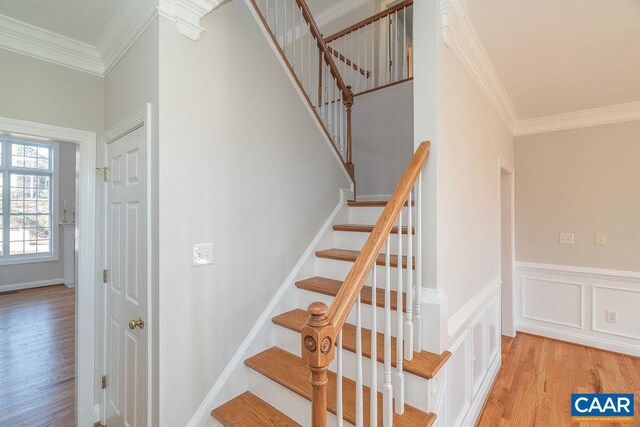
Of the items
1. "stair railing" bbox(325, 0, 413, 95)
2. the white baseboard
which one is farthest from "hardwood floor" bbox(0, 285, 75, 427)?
"stair railing" bbox(325, 0, 413, 95)

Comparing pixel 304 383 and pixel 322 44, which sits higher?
pixel 322 44

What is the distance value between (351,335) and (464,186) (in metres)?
1.19

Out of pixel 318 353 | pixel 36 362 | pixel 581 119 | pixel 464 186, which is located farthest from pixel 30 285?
pixel 581 119

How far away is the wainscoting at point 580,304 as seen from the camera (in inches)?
124

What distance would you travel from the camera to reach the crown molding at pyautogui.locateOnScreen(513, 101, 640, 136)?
311 cm

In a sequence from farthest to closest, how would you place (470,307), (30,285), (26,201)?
(26,201)
(30,285)
(470,307)

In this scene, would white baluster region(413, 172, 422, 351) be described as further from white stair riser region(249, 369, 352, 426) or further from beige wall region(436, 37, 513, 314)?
white stair riser region(249, 369, 352, 426)

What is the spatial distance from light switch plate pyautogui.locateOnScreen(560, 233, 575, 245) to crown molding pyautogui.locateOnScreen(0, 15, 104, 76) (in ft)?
15.7

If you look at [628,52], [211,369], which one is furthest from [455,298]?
[628,52]

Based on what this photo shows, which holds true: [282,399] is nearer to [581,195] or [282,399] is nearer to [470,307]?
[470,307]

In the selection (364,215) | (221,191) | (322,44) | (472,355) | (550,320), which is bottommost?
(550,320)

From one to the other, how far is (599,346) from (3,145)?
9.55m

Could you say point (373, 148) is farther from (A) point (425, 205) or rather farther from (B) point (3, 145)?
(B) point (3, 145)

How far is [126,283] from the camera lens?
69.9 inches
